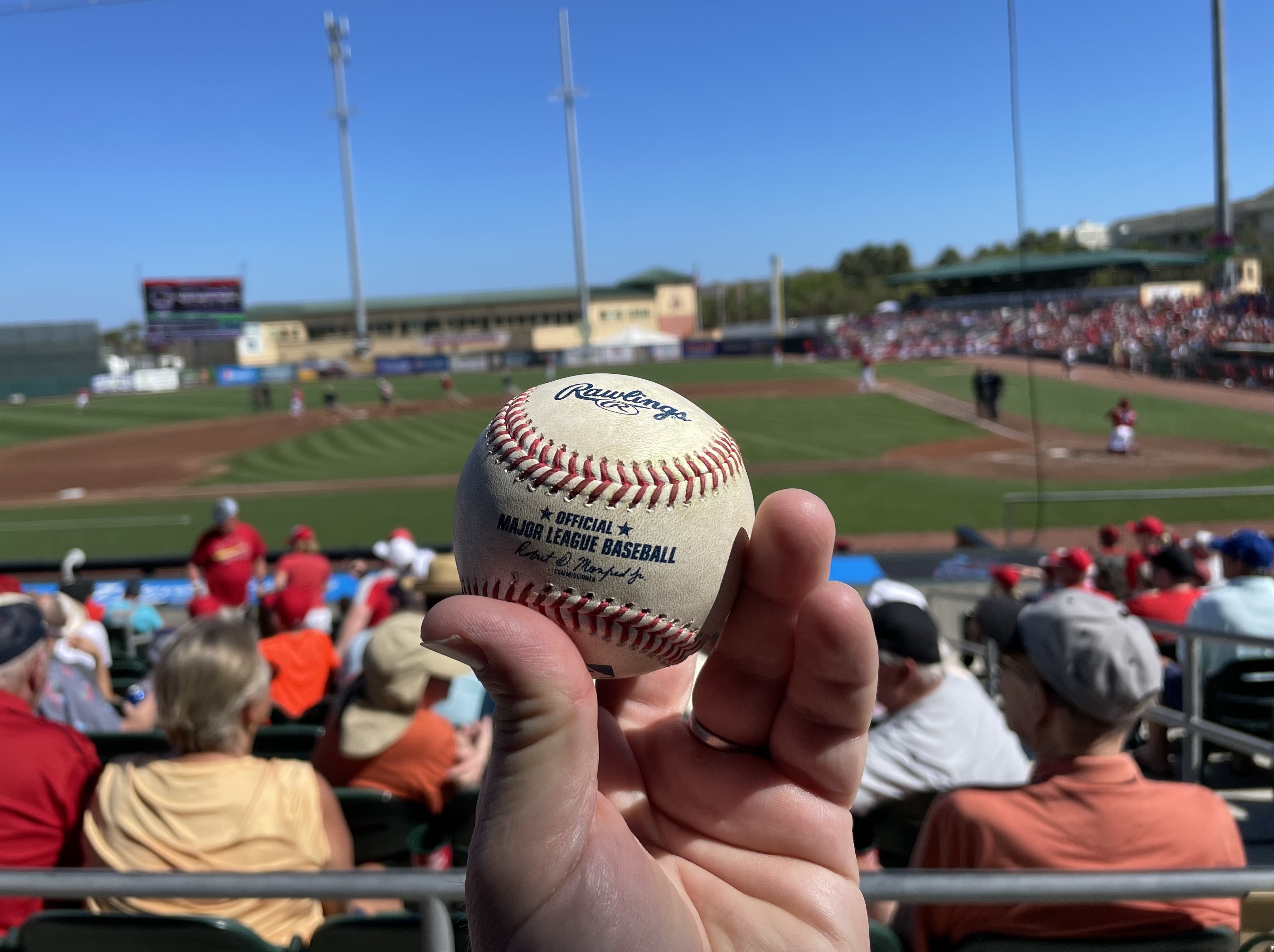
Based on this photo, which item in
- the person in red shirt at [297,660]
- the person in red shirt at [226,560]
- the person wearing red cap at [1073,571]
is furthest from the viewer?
the person in red shirt at [226,560]

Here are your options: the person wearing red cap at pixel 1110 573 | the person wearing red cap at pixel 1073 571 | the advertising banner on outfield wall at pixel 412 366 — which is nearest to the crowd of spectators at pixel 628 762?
the person wearing red cap at pixel 1073 571

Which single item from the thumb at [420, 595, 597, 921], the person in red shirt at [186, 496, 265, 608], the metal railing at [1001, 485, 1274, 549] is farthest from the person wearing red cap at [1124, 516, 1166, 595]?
the person in red shirt at [186, 496, 265, 608]

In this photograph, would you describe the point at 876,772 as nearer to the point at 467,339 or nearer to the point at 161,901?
the point at 161,901

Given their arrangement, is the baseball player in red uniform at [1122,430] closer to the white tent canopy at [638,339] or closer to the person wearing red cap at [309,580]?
the person wearing red cap at [309,580]

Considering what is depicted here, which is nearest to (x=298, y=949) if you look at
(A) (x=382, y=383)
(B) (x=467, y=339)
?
(A) (x=382, y=383)

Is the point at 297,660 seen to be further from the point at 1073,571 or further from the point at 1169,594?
the point at 1169,594
